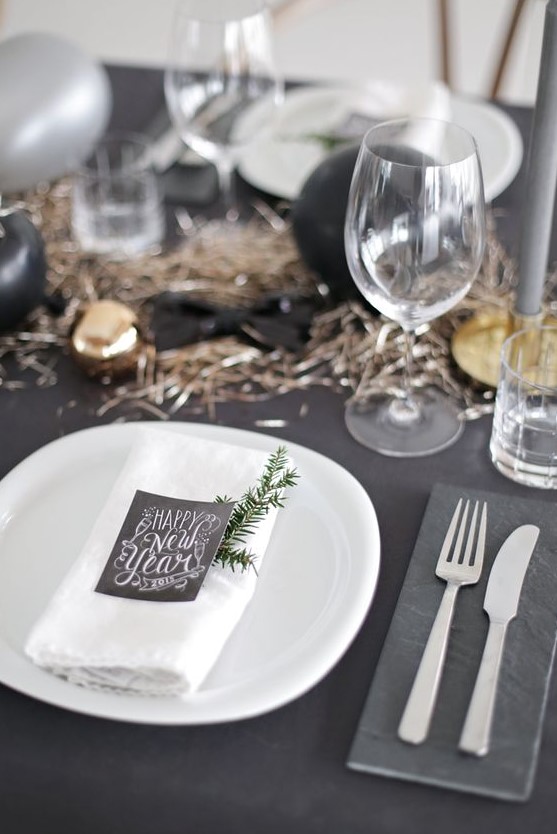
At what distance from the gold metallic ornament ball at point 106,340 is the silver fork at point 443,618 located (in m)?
0.34

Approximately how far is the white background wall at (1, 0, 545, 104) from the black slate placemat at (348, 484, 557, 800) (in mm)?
2538

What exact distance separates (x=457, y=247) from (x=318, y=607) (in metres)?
0.30

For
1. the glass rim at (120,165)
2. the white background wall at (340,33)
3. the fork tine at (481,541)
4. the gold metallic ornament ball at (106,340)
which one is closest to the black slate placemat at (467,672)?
the fork tine at (481,541)

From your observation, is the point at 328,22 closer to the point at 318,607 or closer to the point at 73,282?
the point at 73,282

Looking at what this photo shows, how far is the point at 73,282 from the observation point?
A: 3.78 feet

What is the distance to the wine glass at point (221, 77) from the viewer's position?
3.67 ft

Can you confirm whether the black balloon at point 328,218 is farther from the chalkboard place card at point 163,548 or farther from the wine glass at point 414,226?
the chalkboard place card at point 163,548

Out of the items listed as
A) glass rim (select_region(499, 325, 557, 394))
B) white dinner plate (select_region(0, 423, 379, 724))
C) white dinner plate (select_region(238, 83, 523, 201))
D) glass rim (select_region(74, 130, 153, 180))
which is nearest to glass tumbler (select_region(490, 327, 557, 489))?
glass rim (select_region(499, 325, 557, 394))

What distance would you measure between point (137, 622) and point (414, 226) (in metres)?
0.36

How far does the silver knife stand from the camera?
64 centimetres

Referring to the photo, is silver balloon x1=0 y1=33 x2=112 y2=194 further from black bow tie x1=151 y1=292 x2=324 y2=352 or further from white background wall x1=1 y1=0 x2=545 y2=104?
white background wall x1=1 y1=0 x2=545 y2=104

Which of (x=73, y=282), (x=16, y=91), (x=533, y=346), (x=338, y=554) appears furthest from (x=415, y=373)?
(x=16, y=91)

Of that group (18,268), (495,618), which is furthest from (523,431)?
(18,268)

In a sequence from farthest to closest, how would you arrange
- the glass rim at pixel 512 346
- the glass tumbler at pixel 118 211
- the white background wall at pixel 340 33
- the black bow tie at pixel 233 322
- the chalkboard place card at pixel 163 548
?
the white background wall at pixel 340 33 < the glass tumbler at pixel 118 211 < the black bow tie at pixel 233 322 < the glass rim at pixel 512 346 < the chalkboard place card at pixel 163 548
